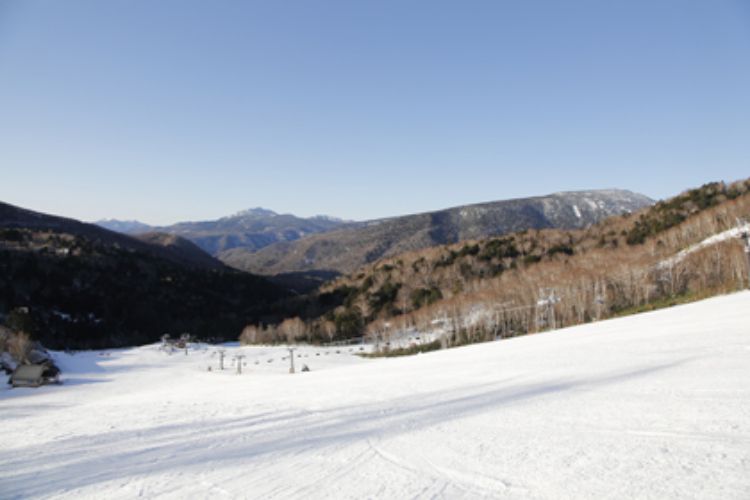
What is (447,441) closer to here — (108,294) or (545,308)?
(545,308)

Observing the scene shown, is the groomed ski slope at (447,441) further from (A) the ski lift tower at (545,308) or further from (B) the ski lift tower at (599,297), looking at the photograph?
Answer: (A) the ski lift tower at (545,308)

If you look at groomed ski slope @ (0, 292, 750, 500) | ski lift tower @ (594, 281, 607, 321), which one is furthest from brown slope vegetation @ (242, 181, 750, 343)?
groomed ski slope @ (0, 292, 750, 500)

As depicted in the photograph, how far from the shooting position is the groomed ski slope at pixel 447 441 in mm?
4891

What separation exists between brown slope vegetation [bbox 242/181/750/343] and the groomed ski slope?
26.8 m

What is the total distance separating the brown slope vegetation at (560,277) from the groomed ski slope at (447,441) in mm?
26767

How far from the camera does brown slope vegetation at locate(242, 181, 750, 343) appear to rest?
42.0 meters

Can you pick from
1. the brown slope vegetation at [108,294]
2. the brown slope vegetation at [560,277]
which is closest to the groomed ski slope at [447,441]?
the brown slope vegetation at [560,277]

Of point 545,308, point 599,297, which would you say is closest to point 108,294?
point 545,308

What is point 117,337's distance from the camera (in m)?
88.6

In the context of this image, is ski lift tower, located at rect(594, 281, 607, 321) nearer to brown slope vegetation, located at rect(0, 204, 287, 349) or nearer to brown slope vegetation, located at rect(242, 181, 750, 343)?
brown slope vegetation, located at rect(242, 181, 750, 343)

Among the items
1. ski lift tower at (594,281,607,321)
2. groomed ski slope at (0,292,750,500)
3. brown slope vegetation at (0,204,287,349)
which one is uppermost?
brown slope vegetation at (0,204,287,349)

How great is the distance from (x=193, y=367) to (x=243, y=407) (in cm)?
3588

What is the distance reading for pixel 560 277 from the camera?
51.4 meters

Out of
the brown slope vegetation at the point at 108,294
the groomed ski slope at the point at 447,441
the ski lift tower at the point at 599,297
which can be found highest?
the brown slope vegetation at the point at 108,294
